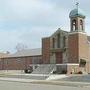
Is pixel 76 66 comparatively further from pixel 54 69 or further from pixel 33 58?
pixel 33 58

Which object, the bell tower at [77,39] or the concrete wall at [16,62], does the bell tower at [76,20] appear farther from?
the concrete wall at [16,62]

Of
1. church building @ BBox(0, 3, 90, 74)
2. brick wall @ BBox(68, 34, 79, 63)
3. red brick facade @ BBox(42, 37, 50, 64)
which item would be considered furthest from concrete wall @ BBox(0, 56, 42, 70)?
brick wall @ BBox(68, 34, 79, 63)

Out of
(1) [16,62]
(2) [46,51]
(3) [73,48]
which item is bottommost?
(1) [16,62]

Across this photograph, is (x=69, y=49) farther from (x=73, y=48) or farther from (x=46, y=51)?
(x=46, y=51)

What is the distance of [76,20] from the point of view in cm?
6331

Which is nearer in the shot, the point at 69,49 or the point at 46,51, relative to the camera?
the point at 69,49

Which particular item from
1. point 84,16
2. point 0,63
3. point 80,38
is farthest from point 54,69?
point 0,63

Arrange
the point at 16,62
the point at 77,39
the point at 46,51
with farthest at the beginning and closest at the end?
the point at 16,62
the point at 46,51
the point at 77,39

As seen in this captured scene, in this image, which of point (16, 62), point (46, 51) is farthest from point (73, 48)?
point (16, 62)

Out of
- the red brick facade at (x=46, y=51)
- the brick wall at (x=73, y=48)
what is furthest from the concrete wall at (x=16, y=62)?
the brick wall at (x=73, y=48)

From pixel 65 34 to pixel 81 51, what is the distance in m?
5.11

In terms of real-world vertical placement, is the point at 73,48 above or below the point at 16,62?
above

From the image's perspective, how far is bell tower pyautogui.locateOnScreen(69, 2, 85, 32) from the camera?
207 ft

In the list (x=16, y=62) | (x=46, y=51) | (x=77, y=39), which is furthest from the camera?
(x=16, y=62)
